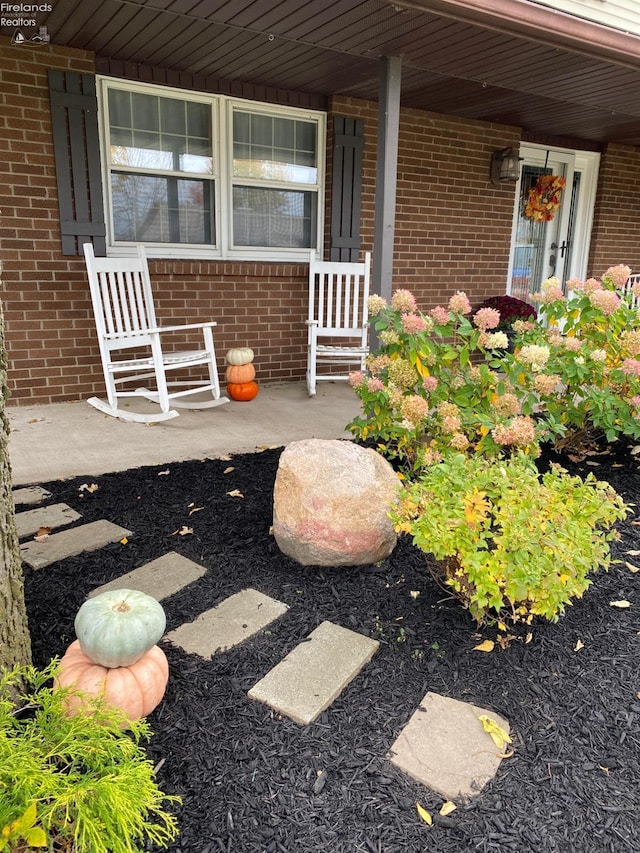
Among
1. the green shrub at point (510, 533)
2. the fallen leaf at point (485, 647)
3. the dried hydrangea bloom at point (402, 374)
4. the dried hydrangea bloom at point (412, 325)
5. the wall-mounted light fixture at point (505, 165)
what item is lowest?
Answer: the fallen leaf at point (485, 647)

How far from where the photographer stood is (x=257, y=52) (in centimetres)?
405

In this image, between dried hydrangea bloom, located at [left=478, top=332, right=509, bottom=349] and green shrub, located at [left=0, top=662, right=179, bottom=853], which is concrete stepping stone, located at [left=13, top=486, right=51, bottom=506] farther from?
dried hydrangea bloom, located at [left=478, top=332, right=509, bottom=349]

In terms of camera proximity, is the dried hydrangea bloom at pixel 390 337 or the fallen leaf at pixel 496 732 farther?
the dried hydrangea bloom at pixel 390 337

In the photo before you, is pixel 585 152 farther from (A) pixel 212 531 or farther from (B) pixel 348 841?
(B) pixel 348 841

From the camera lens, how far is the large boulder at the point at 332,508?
2.08 metres

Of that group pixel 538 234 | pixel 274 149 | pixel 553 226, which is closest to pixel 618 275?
pixel 274 149

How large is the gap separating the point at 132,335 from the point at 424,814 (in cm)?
355

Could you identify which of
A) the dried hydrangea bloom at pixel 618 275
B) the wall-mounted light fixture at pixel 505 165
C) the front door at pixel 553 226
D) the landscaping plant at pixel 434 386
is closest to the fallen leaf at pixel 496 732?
the landscaping plant at pixel 434 386

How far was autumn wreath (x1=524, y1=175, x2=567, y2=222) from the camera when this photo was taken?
6641mm

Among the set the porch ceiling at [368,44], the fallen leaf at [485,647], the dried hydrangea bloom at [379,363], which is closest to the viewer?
the fallen leaf at [485,647]

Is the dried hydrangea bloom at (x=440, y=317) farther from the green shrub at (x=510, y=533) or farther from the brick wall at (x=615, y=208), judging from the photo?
the brick wall at (x=615, y=208)

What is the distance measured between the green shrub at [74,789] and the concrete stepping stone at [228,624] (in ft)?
1.72

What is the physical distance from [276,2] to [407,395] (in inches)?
82.5

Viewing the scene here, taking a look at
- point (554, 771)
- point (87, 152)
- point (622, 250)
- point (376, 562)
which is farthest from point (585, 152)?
point (554, 771)
